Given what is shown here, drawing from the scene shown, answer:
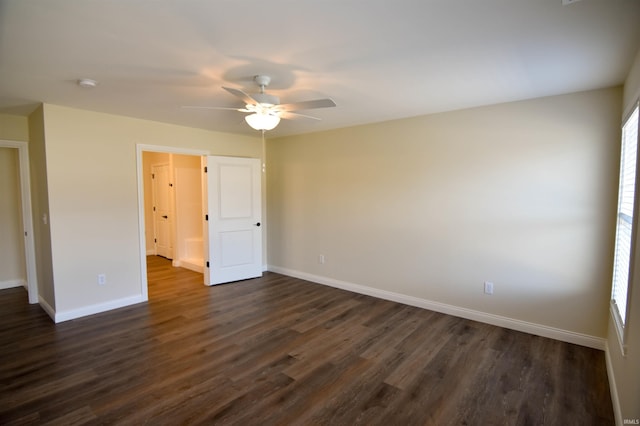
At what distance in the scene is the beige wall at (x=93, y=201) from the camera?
3545mm

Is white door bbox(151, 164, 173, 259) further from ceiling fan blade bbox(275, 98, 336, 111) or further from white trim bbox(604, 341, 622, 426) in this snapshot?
white trim bbox(604, 341, 622, 426)

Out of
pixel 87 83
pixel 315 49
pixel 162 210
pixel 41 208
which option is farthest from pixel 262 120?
pixel 162 210

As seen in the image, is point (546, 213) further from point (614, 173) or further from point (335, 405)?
point (335, 405)

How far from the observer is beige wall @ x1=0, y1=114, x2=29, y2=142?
3818 mm

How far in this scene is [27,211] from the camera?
412 cm

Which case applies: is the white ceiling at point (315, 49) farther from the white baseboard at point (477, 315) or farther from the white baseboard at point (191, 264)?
the white baseboard at point (191, 264)

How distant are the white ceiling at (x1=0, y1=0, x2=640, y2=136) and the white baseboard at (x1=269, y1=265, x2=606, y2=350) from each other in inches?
92.3

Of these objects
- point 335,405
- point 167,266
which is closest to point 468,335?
point 335,405

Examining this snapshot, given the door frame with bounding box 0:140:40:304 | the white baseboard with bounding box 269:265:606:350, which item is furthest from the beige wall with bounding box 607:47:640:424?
the door frame with bounding box 0:140:40:304

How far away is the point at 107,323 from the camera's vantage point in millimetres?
3578

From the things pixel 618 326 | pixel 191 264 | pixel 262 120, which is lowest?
pixel 191 264

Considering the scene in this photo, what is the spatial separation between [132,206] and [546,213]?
4.82 m

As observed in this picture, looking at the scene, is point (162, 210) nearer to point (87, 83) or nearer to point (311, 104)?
point (87, 83)

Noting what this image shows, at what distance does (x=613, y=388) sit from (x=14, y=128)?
653 centimetres
